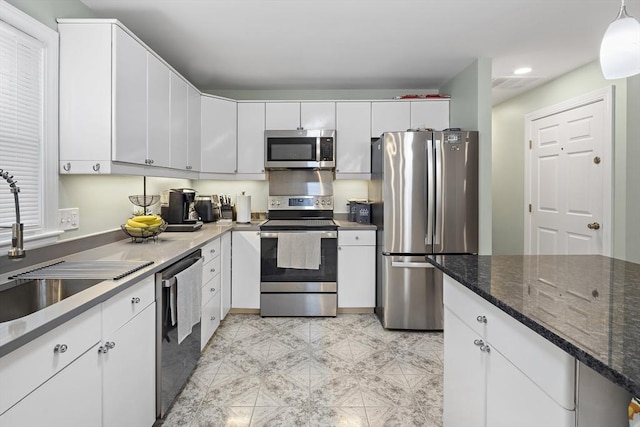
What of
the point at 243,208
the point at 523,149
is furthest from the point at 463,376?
the point at 523,149

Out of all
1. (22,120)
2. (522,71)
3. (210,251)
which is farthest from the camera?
(522,71)

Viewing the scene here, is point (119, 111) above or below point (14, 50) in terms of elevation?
below

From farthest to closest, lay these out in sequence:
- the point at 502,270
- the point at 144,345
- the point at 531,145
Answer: the point at 531,145 < the point at 144,345 < the point at 502,270

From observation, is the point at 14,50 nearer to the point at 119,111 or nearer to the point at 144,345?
the point at 119,111

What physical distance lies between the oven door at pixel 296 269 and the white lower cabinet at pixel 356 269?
0.08 metres

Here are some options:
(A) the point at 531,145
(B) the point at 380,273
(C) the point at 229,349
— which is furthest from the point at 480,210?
(C) the point at 229,349

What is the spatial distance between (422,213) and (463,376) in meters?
1.86

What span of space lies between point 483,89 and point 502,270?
228cm

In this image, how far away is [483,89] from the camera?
314 centimetres

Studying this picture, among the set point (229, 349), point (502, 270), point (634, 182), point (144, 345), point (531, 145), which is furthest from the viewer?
point (531, 145)

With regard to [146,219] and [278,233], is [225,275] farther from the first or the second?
[146,219]

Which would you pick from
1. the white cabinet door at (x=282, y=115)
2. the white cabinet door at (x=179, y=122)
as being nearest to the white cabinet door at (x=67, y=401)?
the white cabinet door at (x=179, y=122)

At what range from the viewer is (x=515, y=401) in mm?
1038

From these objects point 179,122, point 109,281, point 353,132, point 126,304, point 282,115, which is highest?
point 282,115
